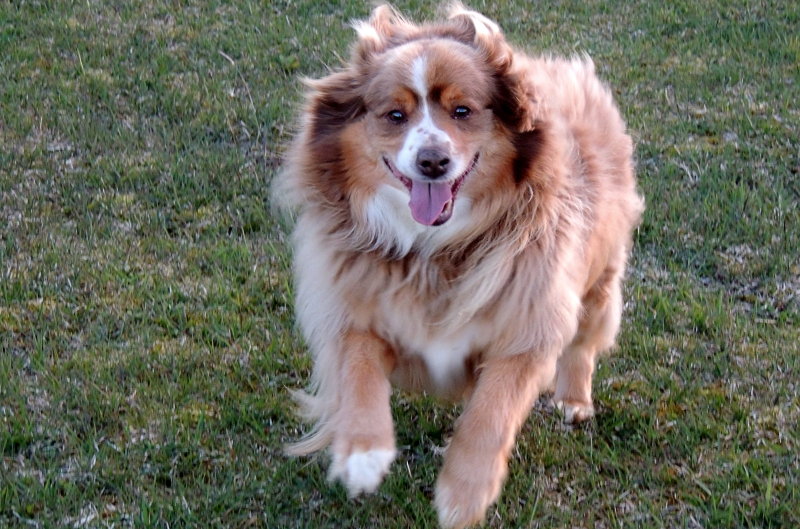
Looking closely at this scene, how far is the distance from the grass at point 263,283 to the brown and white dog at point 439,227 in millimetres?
519

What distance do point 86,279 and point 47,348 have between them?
0.67 metres

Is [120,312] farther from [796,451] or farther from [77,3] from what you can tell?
[77,3]

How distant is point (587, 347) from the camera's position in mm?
4730

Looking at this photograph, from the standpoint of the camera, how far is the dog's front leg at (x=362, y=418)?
141 inches

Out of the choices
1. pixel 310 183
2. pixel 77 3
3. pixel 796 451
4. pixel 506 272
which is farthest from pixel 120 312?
pixel 77 3

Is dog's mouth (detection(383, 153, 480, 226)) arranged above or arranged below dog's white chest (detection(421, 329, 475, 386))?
above

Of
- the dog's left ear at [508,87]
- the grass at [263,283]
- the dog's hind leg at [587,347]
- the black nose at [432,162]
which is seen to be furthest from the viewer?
the dog's hind leg at [587,347]

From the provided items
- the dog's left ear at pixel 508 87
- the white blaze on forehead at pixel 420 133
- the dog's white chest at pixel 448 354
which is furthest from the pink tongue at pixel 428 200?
the dog's white chest at pixel 448 354

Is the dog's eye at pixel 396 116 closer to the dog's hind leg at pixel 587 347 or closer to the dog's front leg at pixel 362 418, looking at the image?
the dog's front leg at pixel 362 418

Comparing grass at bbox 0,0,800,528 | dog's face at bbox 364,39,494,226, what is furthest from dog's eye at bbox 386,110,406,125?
grass at bbox 0,0,800,528

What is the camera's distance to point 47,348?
16.5ft

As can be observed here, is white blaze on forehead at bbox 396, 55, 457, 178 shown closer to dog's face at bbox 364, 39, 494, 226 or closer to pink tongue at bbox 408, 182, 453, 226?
dog's face at bbox 364, 39, 494, 226

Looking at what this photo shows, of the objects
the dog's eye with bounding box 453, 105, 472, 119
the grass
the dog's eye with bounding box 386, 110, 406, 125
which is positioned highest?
the dog's eye with bounding box 453, 105, 472, 119

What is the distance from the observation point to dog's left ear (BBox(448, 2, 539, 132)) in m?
3.92
